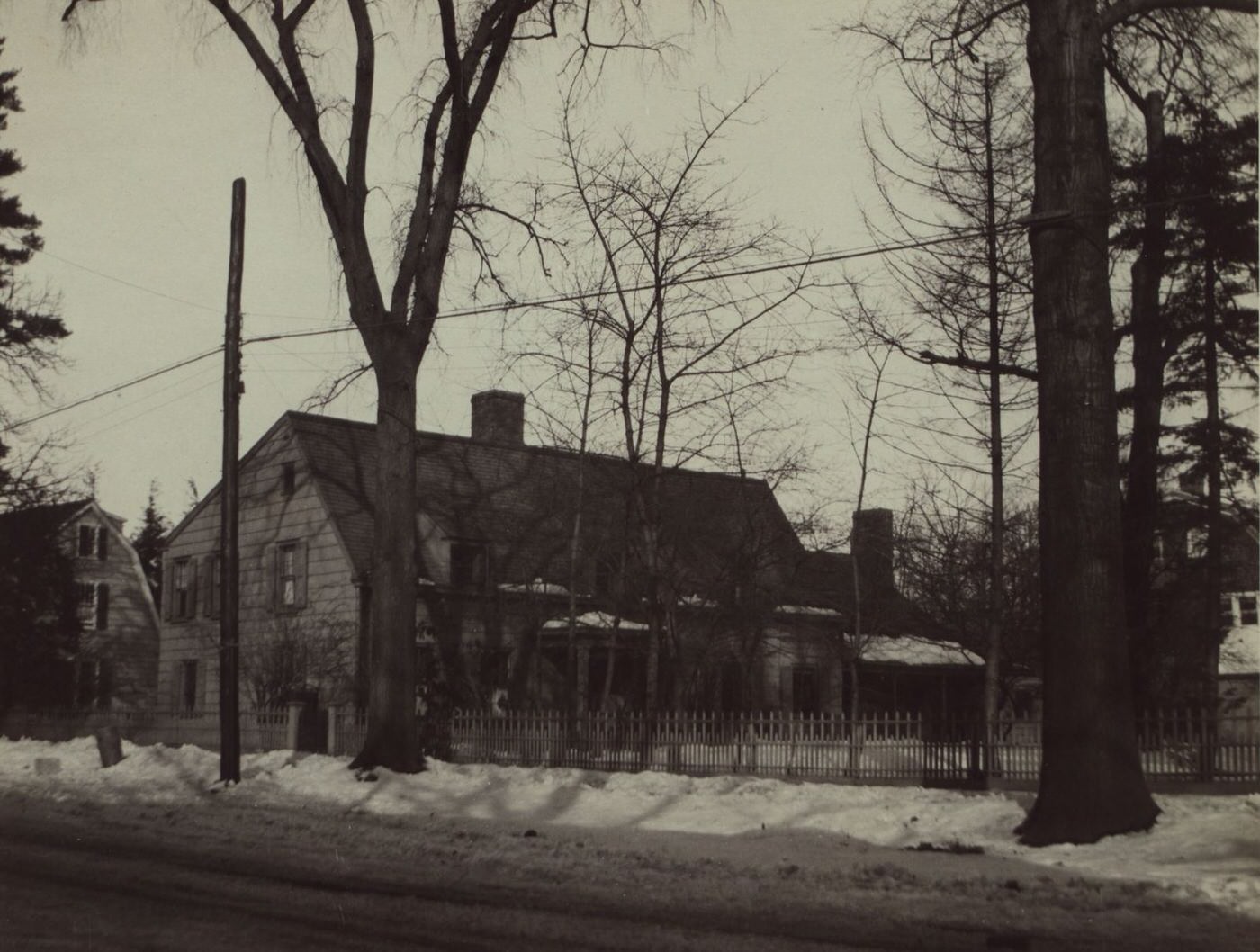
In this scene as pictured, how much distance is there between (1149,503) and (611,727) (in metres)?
9.24

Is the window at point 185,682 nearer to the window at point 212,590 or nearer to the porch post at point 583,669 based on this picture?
the window at point 212,590

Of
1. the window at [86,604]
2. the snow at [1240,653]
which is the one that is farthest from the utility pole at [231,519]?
the snow at [1240,653]

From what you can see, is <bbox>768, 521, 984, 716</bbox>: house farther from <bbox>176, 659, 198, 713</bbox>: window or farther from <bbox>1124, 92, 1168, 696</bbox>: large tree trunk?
<bbox>176, 659, 198, 713</bbox>: window

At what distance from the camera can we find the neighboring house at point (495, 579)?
29.9 meters

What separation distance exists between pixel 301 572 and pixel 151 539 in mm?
40085

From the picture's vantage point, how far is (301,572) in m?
34.9

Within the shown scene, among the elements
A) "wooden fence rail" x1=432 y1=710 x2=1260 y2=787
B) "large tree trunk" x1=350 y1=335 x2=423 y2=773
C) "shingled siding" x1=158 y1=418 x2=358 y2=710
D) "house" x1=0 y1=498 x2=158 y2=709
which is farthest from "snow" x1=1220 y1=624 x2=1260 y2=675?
"house" x1=0 y1=498 x2=158 y2=709

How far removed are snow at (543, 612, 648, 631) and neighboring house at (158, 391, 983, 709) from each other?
67mm

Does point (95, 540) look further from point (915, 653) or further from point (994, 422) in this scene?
point (994, 422)

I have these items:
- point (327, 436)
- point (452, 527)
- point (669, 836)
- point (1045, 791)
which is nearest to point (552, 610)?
point (452, 527)

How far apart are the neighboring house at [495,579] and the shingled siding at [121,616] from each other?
1127 centimetres

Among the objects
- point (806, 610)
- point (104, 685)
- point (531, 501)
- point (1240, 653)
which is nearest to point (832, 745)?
point (806, 610)

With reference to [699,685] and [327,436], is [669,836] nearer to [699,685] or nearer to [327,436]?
[699,685]

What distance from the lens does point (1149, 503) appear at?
21.3 meters
